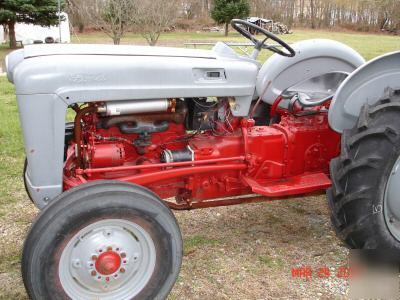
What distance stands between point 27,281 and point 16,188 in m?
2.18

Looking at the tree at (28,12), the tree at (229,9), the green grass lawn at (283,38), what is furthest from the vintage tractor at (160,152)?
the tree at (229,9)

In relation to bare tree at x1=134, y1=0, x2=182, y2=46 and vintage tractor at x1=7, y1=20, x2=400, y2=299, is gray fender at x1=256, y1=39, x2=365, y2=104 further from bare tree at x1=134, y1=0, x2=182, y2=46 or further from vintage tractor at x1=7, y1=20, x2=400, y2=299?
bare tree at x1=134, y1=0, x2=182, y2=46

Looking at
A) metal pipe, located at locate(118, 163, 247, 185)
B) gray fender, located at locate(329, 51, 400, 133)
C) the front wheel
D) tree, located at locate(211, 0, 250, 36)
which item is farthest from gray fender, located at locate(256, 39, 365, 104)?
tree, located at locate(211, 0, 250, 36)

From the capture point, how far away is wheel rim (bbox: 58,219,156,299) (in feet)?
7.73

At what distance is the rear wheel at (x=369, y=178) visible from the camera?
2.63 m

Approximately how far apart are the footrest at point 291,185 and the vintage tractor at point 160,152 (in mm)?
10

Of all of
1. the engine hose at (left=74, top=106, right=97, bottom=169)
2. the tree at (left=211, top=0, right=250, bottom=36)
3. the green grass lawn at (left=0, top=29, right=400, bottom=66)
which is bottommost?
the green grass lawn at (left=0, top=29, right=400, bottom=66)

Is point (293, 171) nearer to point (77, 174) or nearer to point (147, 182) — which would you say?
point (147, 182)

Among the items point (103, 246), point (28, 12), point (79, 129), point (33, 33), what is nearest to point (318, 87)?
point (79, 129)

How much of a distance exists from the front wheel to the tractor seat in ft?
5.03

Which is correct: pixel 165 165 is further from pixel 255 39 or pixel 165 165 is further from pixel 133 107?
pixel 255 39

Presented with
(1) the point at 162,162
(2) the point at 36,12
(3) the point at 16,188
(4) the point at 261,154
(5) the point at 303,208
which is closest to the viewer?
(1) the point at 162,162

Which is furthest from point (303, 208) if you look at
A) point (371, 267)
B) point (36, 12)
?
point (36, 12)

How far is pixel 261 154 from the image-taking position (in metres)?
3.09
